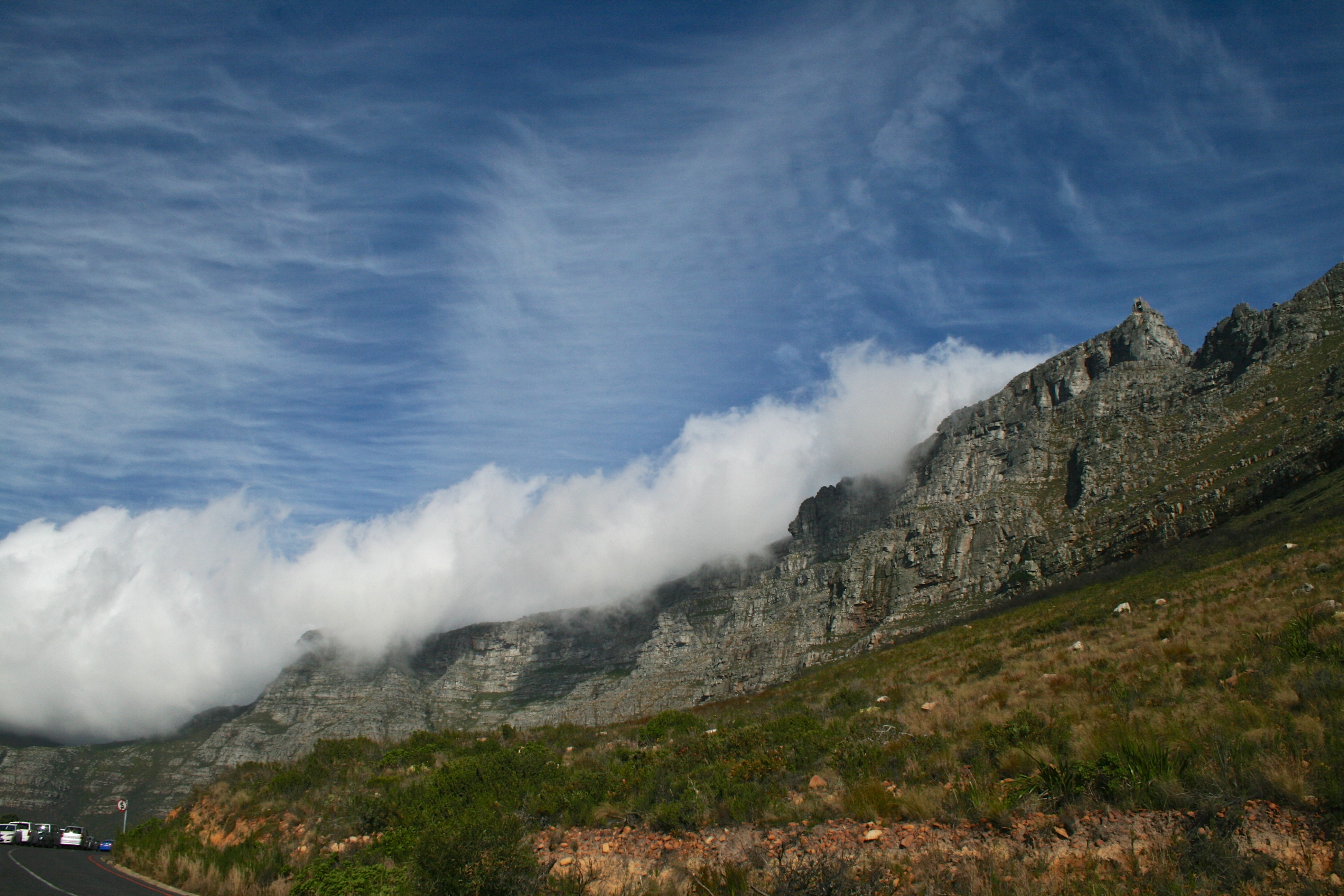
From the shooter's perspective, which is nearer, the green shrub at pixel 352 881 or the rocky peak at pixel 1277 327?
the green shrub at pixel 352 881

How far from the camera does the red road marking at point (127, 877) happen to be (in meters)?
13.8

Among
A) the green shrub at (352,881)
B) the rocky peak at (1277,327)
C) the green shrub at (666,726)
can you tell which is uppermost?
the rocky peak at (1277,327)

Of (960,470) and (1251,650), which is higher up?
(960,470)

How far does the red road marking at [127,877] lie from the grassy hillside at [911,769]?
1.94 feet

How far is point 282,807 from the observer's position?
18844 mm

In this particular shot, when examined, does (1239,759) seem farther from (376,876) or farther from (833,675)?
(833,675)

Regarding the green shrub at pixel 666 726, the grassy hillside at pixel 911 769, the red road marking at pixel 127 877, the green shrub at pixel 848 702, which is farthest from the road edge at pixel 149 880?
the green shrub at pixel 848 702

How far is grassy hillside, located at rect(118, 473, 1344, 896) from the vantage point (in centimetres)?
809

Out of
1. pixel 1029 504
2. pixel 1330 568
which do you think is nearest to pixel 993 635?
pixel 1330 568

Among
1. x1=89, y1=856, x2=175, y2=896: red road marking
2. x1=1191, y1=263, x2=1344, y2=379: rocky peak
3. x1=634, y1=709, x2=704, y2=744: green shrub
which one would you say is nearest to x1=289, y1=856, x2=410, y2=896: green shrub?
x1=89, y1=856, x2=175, y2=896: red road marking

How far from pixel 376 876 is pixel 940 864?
9045 mm

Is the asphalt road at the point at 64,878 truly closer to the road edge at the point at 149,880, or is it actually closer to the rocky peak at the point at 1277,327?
the road edge at the point at 149,880

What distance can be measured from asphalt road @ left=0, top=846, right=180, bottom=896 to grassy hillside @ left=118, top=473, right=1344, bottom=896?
91 cm

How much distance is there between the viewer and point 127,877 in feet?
53.5
